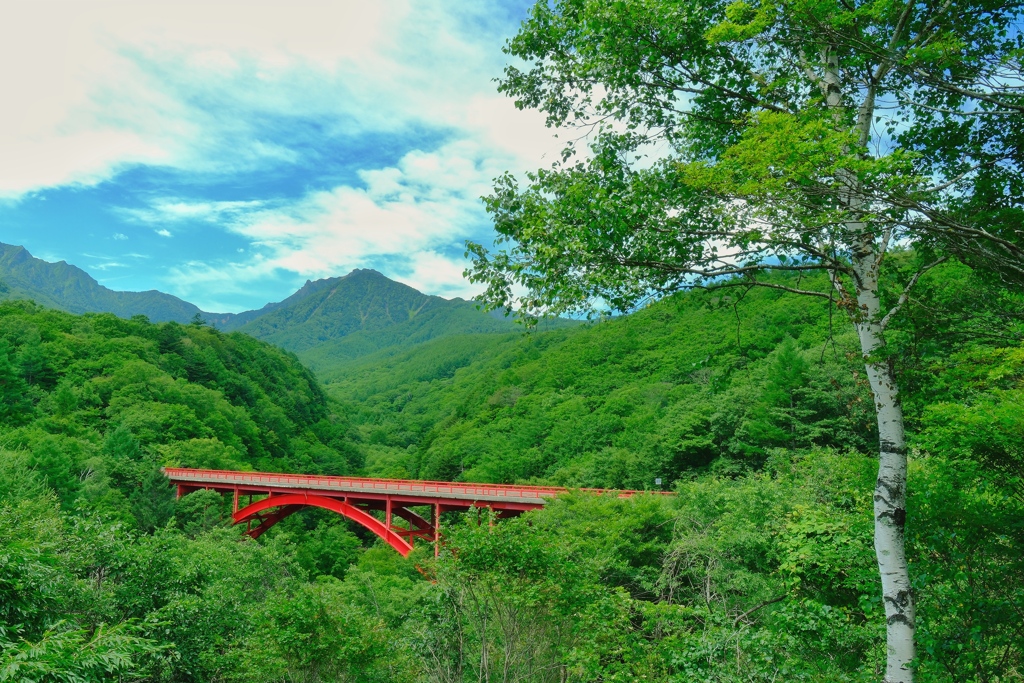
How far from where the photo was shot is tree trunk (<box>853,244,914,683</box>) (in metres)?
A: 4.27

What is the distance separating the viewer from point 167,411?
42.3m

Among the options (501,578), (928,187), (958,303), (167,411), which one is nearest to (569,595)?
(501,578)

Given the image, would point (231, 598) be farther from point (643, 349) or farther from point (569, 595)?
point (643, 349)

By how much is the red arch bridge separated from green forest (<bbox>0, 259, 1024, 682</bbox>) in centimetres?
165

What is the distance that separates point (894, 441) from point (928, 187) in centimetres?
199

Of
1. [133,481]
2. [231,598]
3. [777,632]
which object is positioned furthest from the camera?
[133,481]

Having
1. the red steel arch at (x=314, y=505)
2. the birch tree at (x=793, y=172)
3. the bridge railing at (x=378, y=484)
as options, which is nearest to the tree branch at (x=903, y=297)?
the birch tree at (x=793, y=172)

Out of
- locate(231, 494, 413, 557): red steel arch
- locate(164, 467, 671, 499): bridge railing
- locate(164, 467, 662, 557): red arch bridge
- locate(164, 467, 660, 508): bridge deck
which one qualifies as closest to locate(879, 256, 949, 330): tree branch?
locate(164, 467, 660, 508): bridge deck

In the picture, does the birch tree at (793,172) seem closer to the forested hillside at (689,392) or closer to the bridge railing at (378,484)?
the forested hillside at (689,392)

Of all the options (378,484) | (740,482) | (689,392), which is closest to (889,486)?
(740,482)

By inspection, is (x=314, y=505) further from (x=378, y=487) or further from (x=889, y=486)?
(x=889, y=486)

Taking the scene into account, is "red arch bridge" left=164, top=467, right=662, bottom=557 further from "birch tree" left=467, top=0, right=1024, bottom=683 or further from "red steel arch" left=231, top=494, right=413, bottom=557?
"birch tree" left=467, top=0, right=1024, bottom=683

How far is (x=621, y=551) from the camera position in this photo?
15.1 m

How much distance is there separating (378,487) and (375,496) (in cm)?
49
